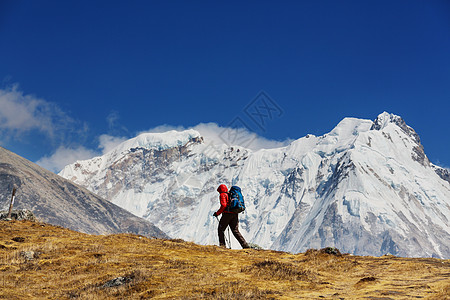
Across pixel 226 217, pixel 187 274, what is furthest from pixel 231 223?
pixel 187 274

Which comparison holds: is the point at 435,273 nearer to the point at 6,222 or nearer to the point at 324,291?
the point at 324,291

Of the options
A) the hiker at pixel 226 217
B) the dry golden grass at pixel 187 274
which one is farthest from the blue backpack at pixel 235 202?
the dry golden grass at pixel 187 274

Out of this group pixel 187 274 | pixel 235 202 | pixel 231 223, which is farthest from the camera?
pixel 231 223

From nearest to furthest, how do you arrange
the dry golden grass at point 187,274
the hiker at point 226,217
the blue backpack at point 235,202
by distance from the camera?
the dry golden grass at point 187,274, the blue backpack at point 235,202, the hiker at point 226,217

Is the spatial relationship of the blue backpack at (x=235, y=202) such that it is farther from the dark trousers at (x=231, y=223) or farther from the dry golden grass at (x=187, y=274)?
the dry golden grass at (x=187, y=274)

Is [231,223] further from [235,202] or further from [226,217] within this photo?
[235,202]

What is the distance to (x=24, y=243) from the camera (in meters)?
17.1

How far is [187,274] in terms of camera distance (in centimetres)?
1220

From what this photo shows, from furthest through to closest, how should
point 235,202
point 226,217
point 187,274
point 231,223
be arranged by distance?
point 231,223 < point 226,217 < point 235,202 < point 187,274

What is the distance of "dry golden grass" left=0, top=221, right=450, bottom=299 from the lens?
992 centimetres

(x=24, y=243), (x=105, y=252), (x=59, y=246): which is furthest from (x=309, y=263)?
(x=24, y=243)

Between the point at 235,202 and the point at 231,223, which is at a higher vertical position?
the point at 235,202

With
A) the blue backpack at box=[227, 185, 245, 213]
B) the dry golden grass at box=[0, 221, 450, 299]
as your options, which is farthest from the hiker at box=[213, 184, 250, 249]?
the dry golden grass at box=[0, 221, 450, 299]

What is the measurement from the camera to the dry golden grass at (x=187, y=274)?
9922 millimetres
